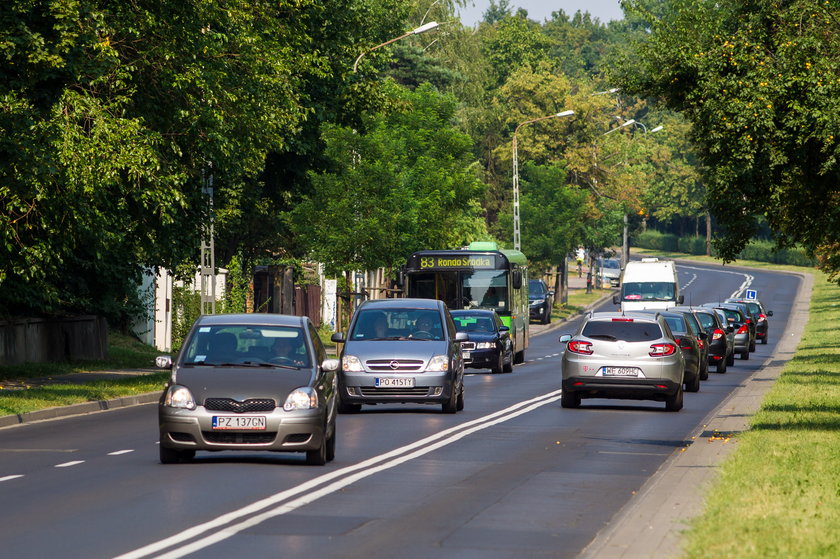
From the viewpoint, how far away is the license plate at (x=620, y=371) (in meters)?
25.5

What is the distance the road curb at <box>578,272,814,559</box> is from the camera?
10273 millimetres

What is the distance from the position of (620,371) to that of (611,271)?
336 feet

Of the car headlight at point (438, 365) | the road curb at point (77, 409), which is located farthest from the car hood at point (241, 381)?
the car headlight at point (438, 365)

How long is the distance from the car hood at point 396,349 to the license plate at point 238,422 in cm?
826

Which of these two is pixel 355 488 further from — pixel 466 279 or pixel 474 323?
pixel 466 279

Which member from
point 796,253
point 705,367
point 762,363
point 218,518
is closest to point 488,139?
point 796,253

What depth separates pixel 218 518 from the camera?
39.3ft

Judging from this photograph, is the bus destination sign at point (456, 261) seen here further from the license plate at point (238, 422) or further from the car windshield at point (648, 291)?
the license plate at point (238, 422)

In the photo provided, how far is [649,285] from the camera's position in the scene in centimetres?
6481

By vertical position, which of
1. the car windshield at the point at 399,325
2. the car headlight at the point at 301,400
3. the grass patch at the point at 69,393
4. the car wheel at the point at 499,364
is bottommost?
the car wheel at the point at 499,364

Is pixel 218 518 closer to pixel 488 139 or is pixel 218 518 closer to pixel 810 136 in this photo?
pixel 810 136

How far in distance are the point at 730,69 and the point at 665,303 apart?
43.6 m

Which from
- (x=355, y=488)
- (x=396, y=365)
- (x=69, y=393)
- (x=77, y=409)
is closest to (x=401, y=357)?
(x=396, y=365)

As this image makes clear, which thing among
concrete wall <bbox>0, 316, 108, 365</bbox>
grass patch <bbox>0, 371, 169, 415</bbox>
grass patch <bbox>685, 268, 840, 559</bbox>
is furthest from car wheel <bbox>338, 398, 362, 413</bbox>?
concrete wall <bbox>0, 316, 108, 365</bbox>
